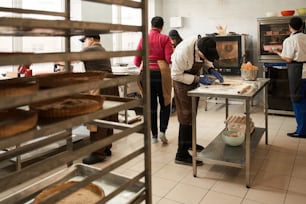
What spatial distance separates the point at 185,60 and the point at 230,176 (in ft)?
3.87

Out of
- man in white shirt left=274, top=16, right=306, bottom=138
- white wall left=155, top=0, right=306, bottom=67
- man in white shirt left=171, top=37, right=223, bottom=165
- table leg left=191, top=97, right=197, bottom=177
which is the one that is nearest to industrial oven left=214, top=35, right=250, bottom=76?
white wall left=155, top=0, right=306, bottom=67

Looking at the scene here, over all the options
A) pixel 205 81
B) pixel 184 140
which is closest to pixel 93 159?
pixel 184 140

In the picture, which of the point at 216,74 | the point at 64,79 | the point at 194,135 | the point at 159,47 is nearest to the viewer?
the point at 64,79

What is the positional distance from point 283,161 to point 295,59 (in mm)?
1462

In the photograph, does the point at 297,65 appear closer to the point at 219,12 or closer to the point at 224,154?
the point at 224,154

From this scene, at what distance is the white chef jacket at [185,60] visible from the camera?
9.44ft

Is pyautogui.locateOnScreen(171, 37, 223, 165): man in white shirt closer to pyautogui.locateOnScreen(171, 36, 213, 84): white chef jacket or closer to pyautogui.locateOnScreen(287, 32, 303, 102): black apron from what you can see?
pyautogui.locateOnScreen(171, 36, 213, 84): white chef jacket

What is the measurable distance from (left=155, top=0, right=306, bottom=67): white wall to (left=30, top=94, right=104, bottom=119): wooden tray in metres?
5.15

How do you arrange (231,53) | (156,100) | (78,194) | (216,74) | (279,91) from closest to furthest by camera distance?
1. (78,194)
2. (216,74)
3. (156,100)
4. (279,91)
5. (231,53)

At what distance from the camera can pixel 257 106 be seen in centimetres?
575

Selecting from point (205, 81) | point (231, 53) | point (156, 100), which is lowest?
point (156, 100)

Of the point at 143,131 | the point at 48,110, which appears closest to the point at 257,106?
the point at 143,131

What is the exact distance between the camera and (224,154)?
284 centimetres

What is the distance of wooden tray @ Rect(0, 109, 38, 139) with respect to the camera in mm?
822
